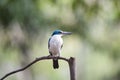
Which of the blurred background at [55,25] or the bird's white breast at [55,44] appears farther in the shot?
the blurred background at [55,25]

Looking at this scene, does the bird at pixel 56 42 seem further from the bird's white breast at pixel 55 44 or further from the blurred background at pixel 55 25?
the blurred background at pixel 55 25

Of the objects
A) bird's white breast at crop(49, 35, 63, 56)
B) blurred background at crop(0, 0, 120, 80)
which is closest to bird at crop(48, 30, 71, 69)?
bird's white breast at crop(49, 35, 63, 56)

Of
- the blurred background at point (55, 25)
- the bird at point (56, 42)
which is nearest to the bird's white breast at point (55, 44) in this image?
the bird at point (56, 42)

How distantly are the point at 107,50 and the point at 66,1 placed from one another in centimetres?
162

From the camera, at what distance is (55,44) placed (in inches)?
130

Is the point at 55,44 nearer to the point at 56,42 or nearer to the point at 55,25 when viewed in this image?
the point at 56,42

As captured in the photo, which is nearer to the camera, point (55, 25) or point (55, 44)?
point (55, 44)

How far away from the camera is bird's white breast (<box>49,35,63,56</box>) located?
3.24 m

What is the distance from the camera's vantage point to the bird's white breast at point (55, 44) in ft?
10.6

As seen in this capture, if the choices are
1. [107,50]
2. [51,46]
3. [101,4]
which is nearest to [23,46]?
[107,50]

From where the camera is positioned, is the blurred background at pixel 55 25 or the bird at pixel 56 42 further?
the blurred background at pixel 55 25

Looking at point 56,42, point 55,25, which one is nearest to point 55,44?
point 56,42

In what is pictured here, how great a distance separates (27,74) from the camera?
9133 millimetres

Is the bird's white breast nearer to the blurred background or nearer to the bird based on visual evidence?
the bird
